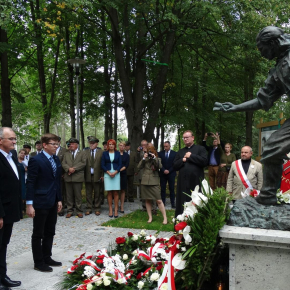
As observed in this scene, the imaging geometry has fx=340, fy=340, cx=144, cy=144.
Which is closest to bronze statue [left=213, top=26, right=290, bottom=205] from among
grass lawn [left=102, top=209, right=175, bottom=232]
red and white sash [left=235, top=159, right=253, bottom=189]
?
red and white sash [left=235, top=159, right=253, bottom=189]

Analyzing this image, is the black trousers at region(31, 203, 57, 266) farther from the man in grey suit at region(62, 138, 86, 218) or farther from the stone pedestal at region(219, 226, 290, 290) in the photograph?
the man in grey suit at region(62, 138, 86, 218)

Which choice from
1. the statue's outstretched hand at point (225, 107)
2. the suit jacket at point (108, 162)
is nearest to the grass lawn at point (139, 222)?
the suit jacket at point (108, 162)

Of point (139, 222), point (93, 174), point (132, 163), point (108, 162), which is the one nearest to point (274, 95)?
point (139, 222)

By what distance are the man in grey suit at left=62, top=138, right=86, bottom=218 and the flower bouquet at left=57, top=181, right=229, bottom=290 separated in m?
5.87

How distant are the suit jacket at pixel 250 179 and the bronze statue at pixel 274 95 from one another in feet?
9.17

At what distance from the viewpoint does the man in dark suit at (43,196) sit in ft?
16.5

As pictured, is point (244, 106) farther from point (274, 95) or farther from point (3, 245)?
point (3, 245)

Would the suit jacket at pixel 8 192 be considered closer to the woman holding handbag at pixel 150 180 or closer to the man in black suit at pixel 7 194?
the man in black suit at pixel 7 194

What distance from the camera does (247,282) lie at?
3121mm

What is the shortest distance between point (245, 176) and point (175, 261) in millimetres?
3635

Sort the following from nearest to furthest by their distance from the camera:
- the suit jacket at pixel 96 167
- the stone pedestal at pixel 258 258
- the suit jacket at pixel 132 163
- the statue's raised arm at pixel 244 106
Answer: the stone pedestal at pixel 258 258, the statue's raised arm at pixel 244 106, the suit jacket at pixel 96 167, the suit jacket at pixel 132 163

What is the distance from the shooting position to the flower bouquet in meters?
3.12

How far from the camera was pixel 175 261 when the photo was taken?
10.3ft

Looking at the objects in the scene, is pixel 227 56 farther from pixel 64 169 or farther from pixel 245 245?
pixel 245 245
